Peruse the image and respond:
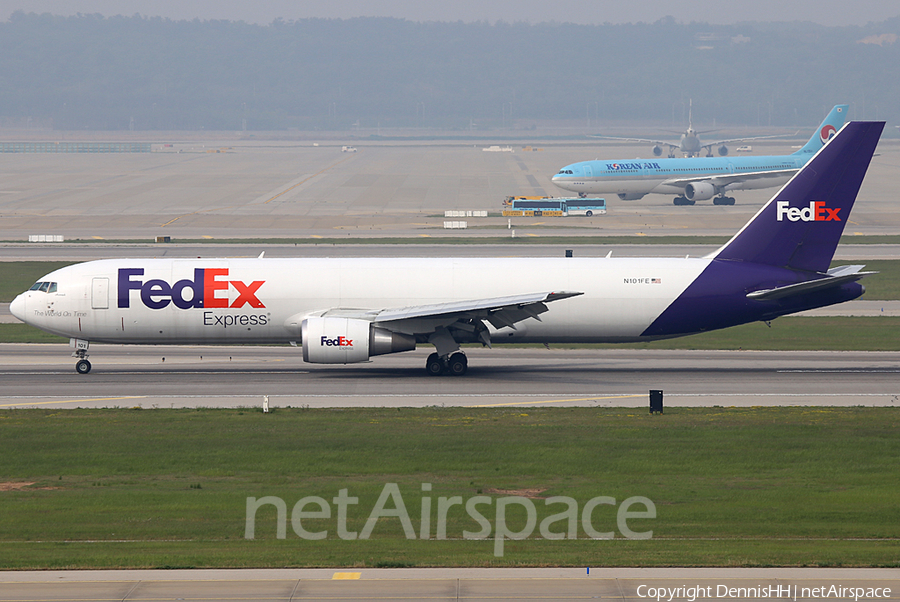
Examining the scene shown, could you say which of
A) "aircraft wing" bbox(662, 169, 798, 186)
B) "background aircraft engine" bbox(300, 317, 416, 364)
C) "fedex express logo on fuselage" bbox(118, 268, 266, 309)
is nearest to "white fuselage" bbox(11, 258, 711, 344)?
"fedex express logo on fuselage" bbox(118, 268, 266, 309)

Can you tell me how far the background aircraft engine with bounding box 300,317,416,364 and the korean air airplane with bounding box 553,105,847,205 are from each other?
89.0 metres

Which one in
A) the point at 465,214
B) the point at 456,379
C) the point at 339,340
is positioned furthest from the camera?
the point at 465,214

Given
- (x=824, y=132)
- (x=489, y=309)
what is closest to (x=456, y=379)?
→ (x=489, y=309)

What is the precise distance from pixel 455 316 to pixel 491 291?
274cm

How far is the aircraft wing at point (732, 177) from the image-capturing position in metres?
125

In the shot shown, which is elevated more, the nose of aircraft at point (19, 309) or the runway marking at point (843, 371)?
the nose of aircraft at point (19, 309)

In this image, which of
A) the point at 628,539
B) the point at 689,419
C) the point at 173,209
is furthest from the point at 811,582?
the point at 173,209

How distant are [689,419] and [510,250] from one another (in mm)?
47522

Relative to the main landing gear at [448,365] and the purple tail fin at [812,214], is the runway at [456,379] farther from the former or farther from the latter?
the purple tail fin at [812,214]

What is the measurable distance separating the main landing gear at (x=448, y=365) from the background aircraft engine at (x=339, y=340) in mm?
2784

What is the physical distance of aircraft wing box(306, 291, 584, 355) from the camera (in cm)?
3819

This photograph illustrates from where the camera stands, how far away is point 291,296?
40.5m

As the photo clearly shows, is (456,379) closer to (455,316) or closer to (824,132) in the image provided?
(455,316)

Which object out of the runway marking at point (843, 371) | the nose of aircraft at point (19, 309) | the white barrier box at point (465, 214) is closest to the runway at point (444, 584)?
the runway marking at point (843, 371)
